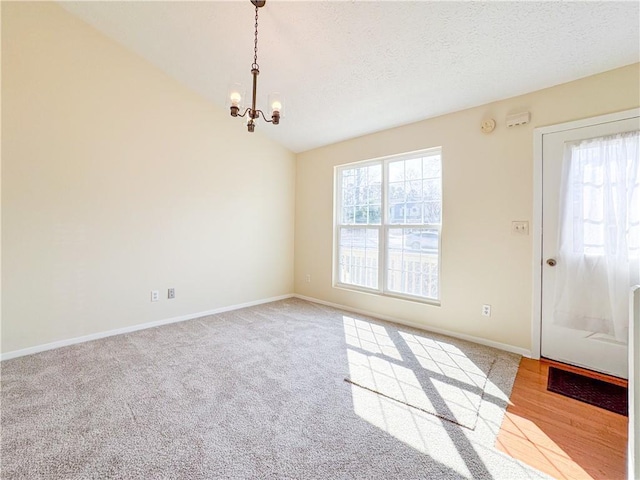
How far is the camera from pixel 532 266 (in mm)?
2609

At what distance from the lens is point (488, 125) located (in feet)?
9.20

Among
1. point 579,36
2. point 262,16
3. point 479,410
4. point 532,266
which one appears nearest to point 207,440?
point 479,410

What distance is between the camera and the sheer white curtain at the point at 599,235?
214 cm

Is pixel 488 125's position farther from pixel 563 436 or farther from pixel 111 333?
pixel 111 333

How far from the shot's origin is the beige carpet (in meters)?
1.38

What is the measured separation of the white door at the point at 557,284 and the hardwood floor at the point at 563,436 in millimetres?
659

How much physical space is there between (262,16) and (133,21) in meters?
1.37

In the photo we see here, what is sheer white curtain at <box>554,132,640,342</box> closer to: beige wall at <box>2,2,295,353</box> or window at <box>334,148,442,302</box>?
window at <box>334,148,442,302</box>

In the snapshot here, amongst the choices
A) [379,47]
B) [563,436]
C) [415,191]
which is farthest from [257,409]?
[379,47]

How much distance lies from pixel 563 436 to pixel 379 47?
10.1 ft

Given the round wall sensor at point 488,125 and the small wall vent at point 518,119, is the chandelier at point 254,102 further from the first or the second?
the small wall vent at point 518,119

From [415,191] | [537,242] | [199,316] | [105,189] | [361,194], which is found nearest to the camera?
[537,242]

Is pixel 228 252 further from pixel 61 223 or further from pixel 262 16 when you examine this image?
pixel 262 16

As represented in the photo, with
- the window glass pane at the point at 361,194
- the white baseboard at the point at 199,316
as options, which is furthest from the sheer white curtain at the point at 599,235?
the window glass pane at the point at 361,194
